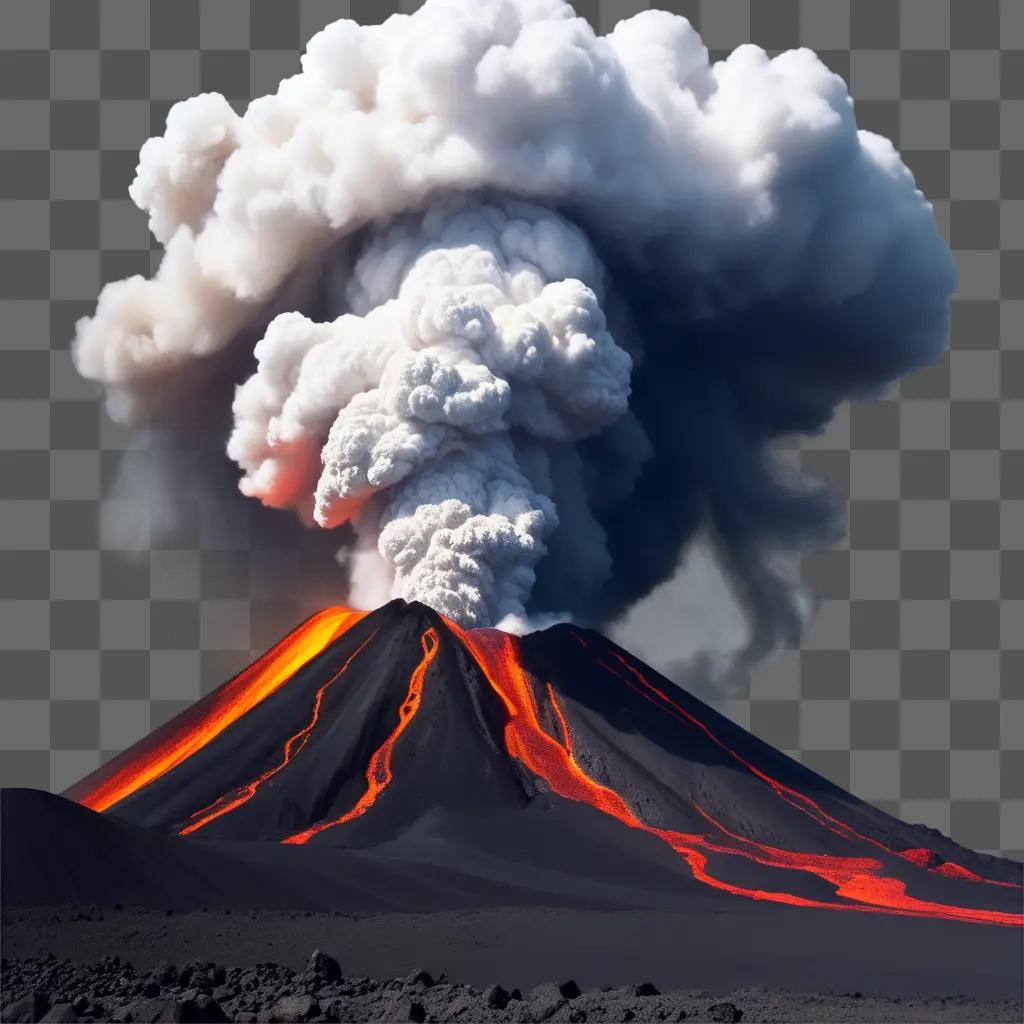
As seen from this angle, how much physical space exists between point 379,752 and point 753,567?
2238 centimetres

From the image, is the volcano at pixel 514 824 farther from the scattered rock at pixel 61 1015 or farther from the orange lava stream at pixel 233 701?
the scattered rock at pixel 61 1015

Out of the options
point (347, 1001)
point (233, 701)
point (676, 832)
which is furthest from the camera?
point (233, 701)

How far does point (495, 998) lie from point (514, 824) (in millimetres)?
13192

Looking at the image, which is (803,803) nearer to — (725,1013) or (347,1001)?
(725,1013)

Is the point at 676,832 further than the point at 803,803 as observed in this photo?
No

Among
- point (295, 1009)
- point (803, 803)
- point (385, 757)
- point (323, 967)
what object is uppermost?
point (295, 1009)

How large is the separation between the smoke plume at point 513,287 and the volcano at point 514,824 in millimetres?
3696

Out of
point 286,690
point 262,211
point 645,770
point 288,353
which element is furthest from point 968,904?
point 262,211

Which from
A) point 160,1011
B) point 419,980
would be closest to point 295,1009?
point 160,1011

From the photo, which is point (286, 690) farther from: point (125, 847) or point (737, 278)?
point (737, 278)

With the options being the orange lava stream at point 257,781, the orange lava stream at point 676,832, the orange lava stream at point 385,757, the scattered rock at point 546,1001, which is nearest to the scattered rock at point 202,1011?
the scattered rock at point 546,1001

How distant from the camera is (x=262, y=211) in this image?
6212cm

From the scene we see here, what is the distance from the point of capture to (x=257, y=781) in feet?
170

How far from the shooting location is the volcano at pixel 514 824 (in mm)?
42000
